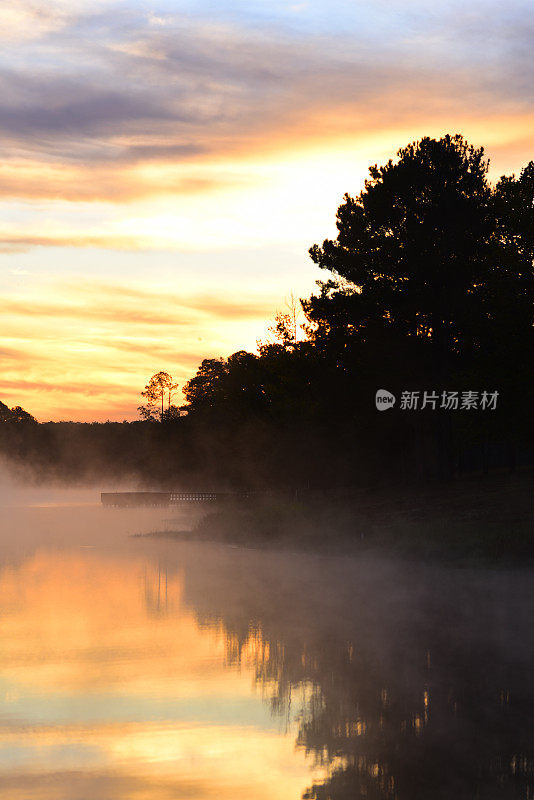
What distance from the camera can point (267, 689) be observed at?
1520cm

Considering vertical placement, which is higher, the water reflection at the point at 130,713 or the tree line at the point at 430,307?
the tree line at the point at 430,307

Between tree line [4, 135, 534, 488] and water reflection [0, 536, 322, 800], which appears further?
tree line [4, 135, 534, 488]

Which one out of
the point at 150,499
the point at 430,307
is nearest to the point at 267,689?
the point at 430,307

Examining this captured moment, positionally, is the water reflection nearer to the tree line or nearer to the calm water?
the calm water

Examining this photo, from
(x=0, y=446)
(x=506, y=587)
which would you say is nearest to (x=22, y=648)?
(x=506, y=587)

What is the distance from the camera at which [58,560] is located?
38.7 m

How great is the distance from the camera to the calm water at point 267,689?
10438 millimetres

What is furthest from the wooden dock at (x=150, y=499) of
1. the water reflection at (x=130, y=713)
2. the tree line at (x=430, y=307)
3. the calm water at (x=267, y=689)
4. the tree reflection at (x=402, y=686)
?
the water reflection at (x=130, y=713)

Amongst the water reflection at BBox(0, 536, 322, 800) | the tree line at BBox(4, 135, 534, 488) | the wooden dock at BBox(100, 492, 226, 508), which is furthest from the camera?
the wooden dock at BBox(100, 492, 226, 508)

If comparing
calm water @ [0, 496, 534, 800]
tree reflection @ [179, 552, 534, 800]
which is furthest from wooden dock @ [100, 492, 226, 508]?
tree reflection @ [179, 552, 534, 800]

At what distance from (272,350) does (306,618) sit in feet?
193

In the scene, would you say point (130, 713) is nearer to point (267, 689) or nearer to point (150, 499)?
point (267, 689)

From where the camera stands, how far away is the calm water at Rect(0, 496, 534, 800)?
1044 cm

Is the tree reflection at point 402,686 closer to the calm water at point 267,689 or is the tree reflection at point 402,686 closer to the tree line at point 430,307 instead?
the calm water at point 267,689
